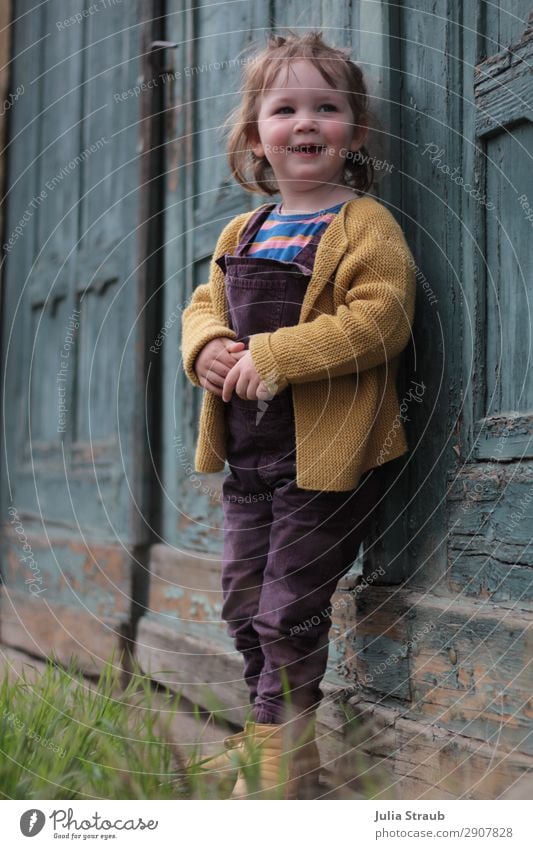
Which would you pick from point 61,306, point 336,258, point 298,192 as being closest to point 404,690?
point 336,258

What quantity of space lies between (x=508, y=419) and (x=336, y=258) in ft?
0.95

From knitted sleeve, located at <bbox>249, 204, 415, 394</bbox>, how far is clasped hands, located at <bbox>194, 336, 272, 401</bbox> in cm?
2

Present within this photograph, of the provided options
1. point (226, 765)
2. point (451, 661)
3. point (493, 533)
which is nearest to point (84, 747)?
point (226, 765)

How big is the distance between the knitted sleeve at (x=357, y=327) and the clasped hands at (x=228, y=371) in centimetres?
2

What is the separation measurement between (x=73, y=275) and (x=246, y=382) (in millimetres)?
1241

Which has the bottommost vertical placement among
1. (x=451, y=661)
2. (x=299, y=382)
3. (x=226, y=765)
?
(x=226, y=765)

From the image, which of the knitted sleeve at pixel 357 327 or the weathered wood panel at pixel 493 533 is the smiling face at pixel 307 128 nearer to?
the knitted sleeve at pixel 357 327

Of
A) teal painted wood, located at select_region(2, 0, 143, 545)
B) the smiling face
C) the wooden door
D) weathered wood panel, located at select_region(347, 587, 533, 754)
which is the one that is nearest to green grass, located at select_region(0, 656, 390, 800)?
weathered wood panel, located at select_region(347, 587, 533, 754)

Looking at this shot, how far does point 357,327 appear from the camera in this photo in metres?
1.12

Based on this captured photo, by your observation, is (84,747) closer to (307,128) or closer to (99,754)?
(99,754)

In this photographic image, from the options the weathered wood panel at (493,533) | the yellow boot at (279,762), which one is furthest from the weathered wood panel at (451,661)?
the yellow boot at (279,762)

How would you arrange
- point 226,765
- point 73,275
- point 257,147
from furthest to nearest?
point 73,275
point 257,147
point 226,765

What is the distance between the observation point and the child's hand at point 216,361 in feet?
3.97

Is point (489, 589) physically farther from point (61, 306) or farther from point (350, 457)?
point (61, 306)
